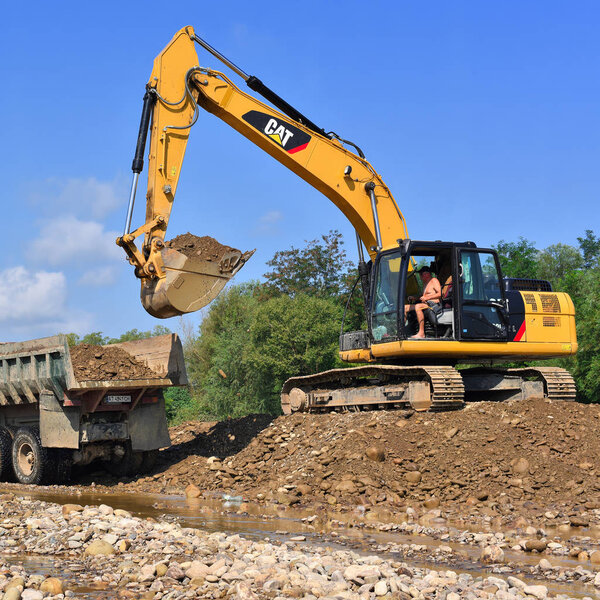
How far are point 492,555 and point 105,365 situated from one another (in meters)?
7.41

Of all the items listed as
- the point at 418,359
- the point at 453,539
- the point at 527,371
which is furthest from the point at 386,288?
the point at 453,539

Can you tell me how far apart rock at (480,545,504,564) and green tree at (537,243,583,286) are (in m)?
43.6

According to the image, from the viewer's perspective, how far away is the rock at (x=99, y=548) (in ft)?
20.8

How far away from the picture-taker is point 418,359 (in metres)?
12.1

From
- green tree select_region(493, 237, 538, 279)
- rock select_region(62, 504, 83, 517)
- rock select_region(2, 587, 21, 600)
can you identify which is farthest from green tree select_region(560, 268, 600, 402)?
rock select_region(2, 587, 21, 600)

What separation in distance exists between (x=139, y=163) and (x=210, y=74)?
2089 millimetres

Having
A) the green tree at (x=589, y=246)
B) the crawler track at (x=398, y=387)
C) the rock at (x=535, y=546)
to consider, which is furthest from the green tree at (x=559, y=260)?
the rock at (x=535, y=546)

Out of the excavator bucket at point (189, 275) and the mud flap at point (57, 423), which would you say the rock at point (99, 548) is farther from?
the mud flap at point (57, 423)

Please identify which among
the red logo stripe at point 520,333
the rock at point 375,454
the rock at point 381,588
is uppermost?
the red logo stripe at point 520,333

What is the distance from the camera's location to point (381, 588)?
17.0 ft

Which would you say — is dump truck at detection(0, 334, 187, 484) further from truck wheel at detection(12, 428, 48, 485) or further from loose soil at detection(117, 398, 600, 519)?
loose soil at detection(117, 398, 600, 519)

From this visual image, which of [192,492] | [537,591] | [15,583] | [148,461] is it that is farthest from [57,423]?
[537,591]

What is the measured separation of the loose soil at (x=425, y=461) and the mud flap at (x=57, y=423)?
134 centimetres

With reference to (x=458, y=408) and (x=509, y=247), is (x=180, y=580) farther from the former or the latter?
(x=509, y=247)
